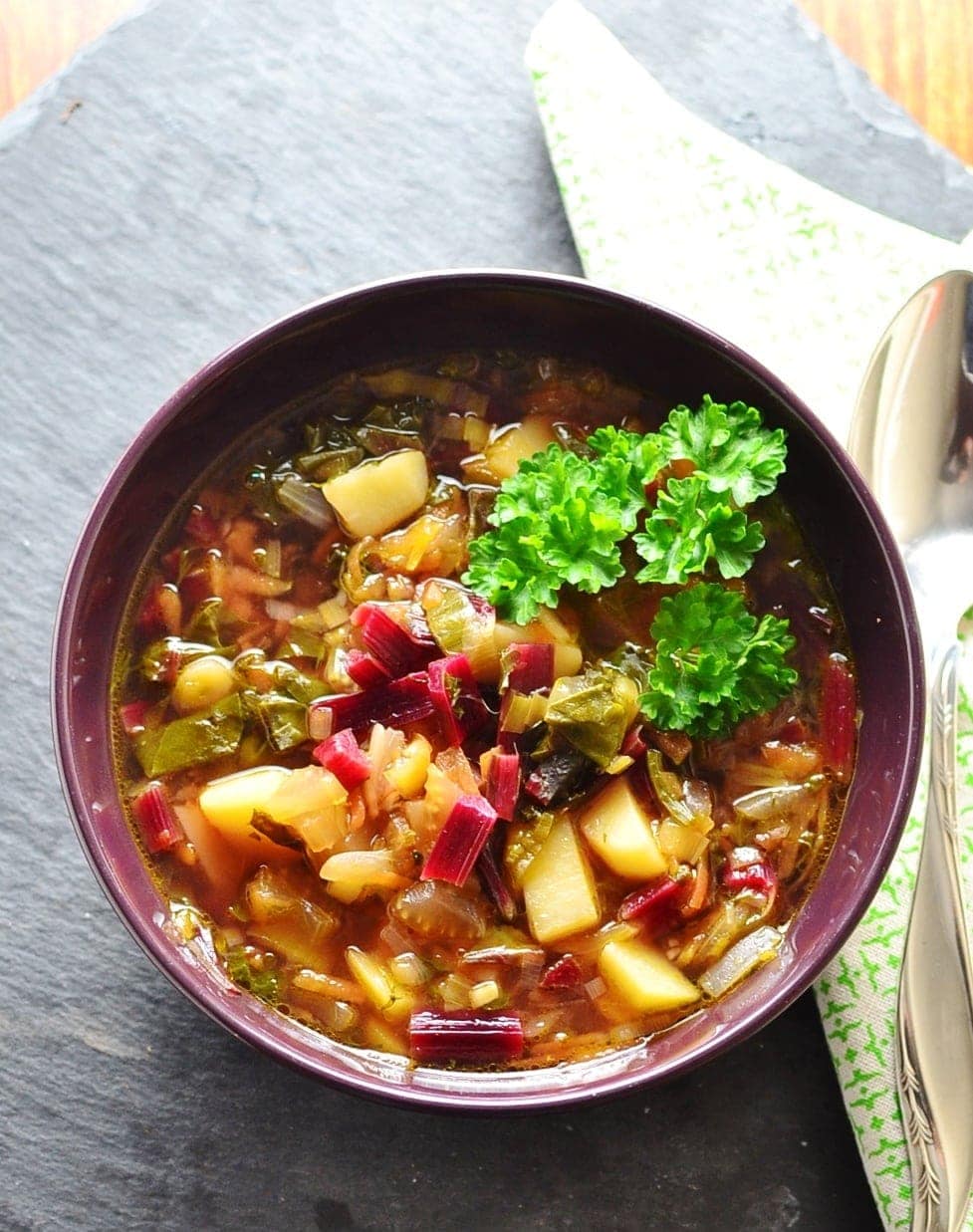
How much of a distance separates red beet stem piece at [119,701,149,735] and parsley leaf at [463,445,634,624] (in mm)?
837

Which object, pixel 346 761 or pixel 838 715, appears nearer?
pixel 346 761

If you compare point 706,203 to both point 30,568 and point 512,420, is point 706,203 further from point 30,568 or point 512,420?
point 30,568

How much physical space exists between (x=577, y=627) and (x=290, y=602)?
690 mm

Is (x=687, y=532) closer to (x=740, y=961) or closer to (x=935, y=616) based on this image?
(x=935, y=616)

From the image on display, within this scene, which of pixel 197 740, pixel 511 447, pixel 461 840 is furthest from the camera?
pixel 511 447

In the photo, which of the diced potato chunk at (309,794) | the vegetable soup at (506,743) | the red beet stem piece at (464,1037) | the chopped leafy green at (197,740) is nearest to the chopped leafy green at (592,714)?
the vegetable soup at (506,743)

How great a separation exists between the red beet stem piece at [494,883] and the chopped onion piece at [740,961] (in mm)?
471

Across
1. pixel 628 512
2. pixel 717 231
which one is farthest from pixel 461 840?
pixel 717 231

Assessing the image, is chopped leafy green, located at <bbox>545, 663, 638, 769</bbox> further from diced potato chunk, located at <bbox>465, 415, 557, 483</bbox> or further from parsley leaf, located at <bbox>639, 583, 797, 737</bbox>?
diced potato chunk, located at <bbox>465, 415, 557, 483</bbox>

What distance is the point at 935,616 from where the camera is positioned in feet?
11.3

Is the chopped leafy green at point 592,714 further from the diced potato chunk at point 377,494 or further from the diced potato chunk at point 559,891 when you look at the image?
the diced potato chunk at point 377,494

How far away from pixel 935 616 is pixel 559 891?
1220mm

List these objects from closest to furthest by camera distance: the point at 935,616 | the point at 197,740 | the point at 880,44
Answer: the point at 197,740
the point at 935,616
the point at 880,44

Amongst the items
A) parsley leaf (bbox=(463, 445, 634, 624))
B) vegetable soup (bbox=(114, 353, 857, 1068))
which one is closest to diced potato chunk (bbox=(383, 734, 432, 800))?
vegetable soup (bbox=(114, 353, 857, 1068))
